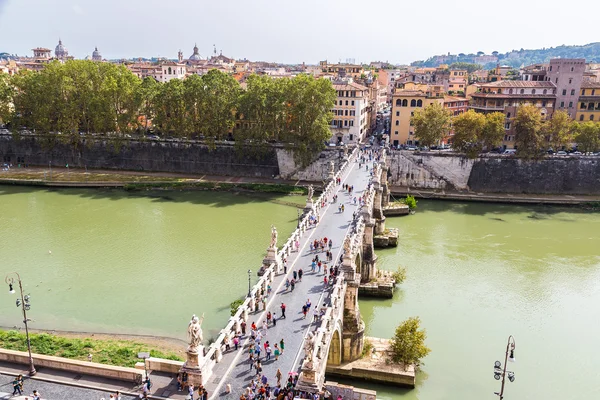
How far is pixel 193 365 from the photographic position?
1714cm

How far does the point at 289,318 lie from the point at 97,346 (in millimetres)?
10308

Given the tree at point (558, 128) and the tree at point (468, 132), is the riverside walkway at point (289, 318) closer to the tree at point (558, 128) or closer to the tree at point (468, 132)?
the tree at point (468, 132)

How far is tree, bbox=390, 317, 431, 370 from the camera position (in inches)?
950

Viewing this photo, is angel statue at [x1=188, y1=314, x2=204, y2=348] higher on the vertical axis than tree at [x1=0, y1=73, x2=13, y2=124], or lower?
lower

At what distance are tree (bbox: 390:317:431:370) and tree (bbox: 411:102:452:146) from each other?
35751 millimetres

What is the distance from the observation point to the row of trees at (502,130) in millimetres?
54469

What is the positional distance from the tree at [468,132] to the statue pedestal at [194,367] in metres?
45.0

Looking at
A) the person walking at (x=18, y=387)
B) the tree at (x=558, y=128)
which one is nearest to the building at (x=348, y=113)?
the tree at (x=558, y=128)

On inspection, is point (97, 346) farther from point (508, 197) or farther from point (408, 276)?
point (508, 197)

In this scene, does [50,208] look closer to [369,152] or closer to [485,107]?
[369,152]

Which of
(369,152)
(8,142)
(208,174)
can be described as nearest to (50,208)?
(208,174)

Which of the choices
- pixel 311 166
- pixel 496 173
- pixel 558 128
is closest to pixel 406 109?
pixel 496 173

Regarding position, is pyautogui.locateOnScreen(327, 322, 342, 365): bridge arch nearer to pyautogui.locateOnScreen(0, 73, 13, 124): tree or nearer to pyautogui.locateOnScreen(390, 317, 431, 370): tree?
pyautogui.locateOnScreen(390, 317, 431, 370): tree

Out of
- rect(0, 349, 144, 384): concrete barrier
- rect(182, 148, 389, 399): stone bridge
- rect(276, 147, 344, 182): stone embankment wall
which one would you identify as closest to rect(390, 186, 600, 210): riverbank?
rect(276, 147, 344, 182): stone embankment wall
